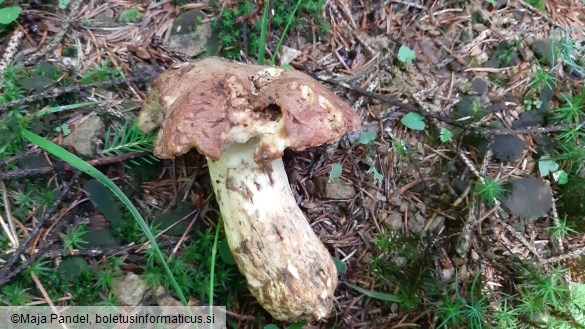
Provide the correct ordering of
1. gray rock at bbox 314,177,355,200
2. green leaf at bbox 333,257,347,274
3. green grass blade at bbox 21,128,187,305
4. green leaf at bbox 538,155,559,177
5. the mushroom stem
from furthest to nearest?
green leaf at bbox 538,155,559,177, gray rock at bbox 314,177,355,200, green leaf at bbox 333,257,347,274, the mushroom stem, green grass blade at bbox 21,128,187,305

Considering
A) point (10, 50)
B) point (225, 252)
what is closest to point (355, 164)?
point (225, 252)

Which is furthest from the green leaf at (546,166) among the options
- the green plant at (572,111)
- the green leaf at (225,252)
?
the green leaf at (225,252)

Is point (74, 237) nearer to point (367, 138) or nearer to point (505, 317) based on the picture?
point (367, 138)

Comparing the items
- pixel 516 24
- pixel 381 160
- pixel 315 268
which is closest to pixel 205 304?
pixel 315 268

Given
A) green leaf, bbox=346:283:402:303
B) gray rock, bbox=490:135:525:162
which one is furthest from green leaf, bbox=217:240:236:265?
gray rock, bbox=490:135:525:162

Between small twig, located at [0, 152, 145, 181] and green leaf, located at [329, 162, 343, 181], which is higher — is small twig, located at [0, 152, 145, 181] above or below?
above

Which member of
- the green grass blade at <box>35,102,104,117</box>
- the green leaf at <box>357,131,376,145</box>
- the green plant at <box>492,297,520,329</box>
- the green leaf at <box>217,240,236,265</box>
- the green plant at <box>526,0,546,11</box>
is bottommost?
the green plant at <box>492,297,520,329</box>

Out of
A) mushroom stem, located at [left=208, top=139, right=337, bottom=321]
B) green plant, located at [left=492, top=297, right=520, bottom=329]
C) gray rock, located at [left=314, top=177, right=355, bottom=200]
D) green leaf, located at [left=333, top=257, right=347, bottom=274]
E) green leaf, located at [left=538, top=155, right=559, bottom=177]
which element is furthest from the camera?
green leaf, located at [left=538, top=155, right=559, bottom=177]

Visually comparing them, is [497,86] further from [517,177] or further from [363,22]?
[363,22]

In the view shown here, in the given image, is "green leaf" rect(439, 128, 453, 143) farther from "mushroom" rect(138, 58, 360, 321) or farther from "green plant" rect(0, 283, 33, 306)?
"green plant" rect(0, 283, 33, 306)
